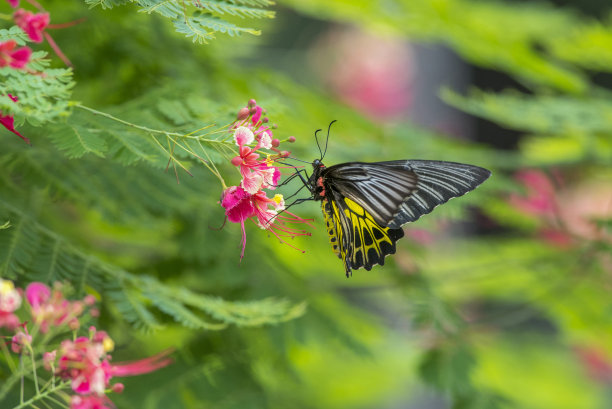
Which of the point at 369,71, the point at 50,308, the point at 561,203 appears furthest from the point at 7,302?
the point at 369,71

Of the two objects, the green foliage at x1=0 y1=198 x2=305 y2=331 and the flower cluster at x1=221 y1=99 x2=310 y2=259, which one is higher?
the flower cluster at x1=221 y1=99 x2=310 y2=259

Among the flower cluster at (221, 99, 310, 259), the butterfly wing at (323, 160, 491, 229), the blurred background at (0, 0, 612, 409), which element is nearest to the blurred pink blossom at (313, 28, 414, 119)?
the blurred background at (0, 0, 612, 409)

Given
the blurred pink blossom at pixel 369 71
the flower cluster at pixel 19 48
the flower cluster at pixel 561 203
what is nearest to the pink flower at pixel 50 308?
the flower cluster at pixel 19 48

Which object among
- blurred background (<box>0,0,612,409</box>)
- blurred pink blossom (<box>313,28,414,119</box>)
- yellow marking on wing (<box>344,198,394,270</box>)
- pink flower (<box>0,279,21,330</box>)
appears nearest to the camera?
pink flower (<box>0,279,21,330</box>)

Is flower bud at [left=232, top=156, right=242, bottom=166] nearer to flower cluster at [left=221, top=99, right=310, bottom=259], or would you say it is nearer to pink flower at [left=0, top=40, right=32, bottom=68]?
flower cluster at [left=221, top=99, right=310, bottom=259]

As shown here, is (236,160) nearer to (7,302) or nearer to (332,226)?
(7,302)

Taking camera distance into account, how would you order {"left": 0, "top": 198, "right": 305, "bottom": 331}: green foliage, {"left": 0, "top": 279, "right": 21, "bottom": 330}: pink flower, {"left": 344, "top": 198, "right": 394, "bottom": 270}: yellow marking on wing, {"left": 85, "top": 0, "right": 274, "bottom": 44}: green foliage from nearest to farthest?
1. {"left": 0, "top": 279, "right": 21, "bottom": 330}: pink flower
2. {"left": 85, "top": 0, "right": 274, "bottom": 44}: green foliage
3. {"left": 0, "top": 198, "right": 305, "bottom": 331}: green foliage
4. {"left": 344, "top": 198, "right": 394, "bottom": 270}: yellow marking on wing

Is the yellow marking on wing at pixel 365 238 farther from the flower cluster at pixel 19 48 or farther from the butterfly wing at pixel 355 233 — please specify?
the flower cluster at pixel 19 48

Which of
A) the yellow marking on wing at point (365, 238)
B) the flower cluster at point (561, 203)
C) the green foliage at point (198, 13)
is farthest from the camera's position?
the flower cluster at point (561, 203)
